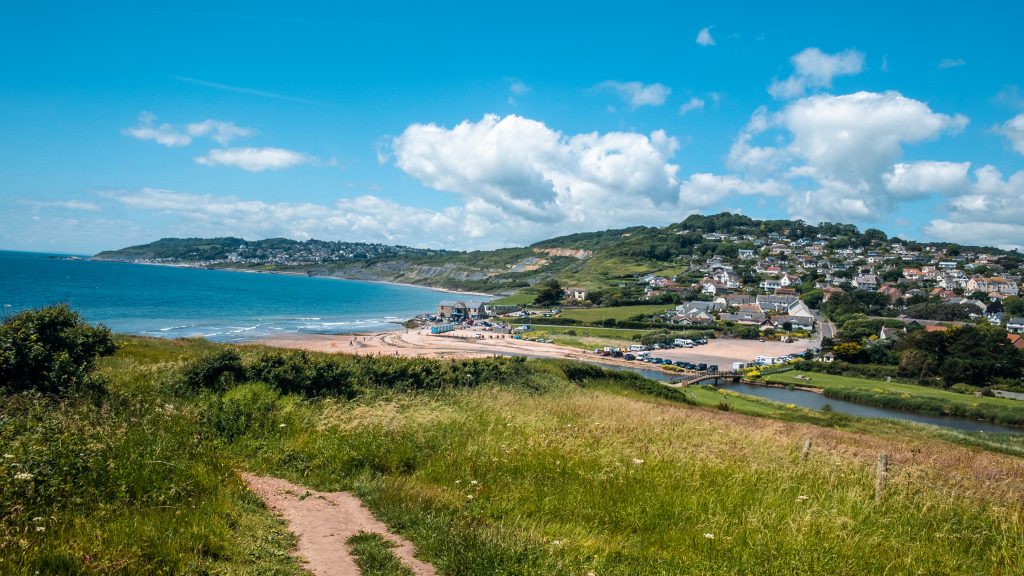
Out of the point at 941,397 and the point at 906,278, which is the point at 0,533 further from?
the point at 906,278

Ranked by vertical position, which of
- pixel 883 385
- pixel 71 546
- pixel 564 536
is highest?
pixel 71 546

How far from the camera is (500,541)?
5.41 meters

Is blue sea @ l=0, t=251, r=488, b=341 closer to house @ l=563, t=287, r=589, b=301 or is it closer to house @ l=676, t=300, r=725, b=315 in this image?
house @ l=563, t=287, r=589, b=301

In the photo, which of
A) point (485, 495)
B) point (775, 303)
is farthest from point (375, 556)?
point (775, 303)

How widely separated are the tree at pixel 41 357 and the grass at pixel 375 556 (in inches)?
259

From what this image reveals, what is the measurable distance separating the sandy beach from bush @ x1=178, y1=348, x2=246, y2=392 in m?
44.4

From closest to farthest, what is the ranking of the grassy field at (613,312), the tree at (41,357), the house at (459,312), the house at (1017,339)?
1. the tree at (41,357)
2. the house at (1017,339)
3. the grassy field at (613,312)
4. the house at (459,312)

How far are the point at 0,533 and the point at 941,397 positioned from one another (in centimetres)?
6333

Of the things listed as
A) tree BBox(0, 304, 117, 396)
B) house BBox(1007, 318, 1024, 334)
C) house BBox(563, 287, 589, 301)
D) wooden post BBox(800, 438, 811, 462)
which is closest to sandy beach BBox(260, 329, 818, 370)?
house BBox(1007, 318, 1024, 334)

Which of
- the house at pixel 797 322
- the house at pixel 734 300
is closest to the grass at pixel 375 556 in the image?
the house at pixel 797 322

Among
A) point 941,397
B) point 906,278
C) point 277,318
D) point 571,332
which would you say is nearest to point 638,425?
point 941,397

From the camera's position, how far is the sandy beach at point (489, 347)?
61.1 metres

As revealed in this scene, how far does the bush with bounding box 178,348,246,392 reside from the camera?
39.7 ft

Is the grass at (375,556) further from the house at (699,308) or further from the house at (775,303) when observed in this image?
the house at (775,303)
